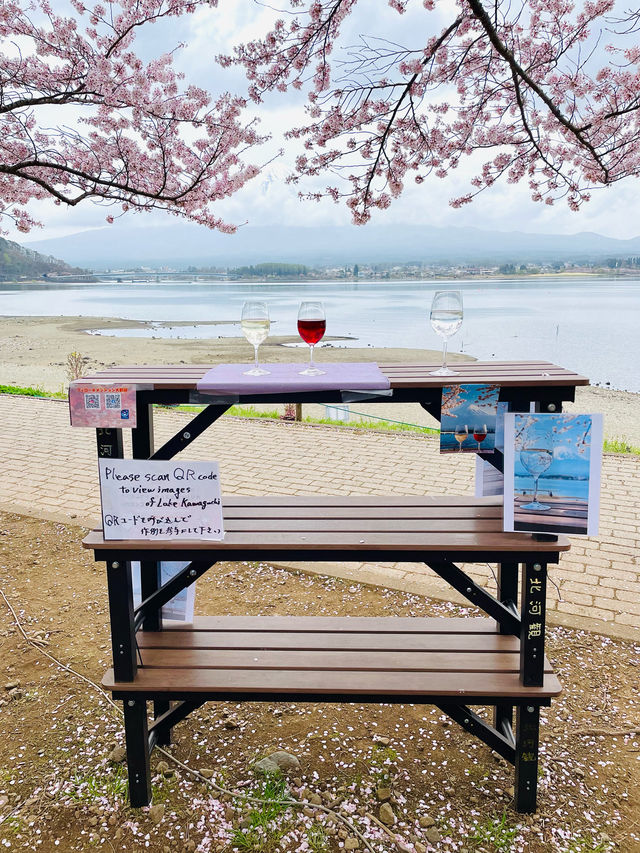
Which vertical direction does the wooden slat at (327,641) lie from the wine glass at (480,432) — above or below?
below

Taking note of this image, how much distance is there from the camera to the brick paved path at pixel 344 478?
13.7 feet

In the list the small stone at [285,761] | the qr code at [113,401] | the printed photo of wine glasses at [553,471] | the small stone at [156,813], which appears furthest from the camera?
the small stone at [285,761]

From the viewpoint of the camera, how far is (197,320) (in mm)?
49500

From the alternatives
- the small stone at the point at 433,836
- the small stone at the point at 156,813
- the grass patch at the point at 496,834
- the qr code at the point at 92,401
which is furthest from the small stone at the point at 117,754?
the qr code at the point at 92,401

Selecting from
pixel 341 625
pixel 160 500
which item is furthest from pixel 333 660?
pixel 160 500

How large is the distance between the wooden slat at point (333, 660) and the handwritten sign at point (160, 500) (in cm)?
58

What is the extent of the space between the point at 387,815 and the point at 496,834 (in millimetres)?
393

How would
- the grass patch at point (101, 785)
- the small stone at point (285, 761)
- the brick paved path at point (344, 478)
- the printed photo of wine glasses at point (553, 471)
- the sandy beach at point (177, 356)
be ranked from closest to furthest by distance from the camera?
the printed photo of wine glasses at point (553, 471), the grass patch at point (101, 785), the small stone at point (285, 761), the brick paved path at point (344, 478), the sandy beach at point (177, 356)

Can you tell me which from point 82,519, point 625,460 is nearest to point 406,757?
point 82,519

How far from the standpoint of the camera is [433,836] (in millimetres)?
2244

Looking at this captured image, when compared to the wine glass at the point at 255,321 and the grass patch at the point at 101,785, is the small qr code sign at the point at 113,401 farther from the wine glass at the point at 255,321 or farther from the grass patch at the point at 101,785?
the grass patch at the point at 101,785

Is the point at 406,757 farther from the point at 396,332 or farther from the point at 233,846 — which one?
the point at 396,332

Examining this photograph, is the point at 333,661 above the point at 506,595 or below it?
below

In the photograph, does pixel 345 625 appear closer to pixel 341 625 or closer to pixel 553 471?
pixel 341 625
